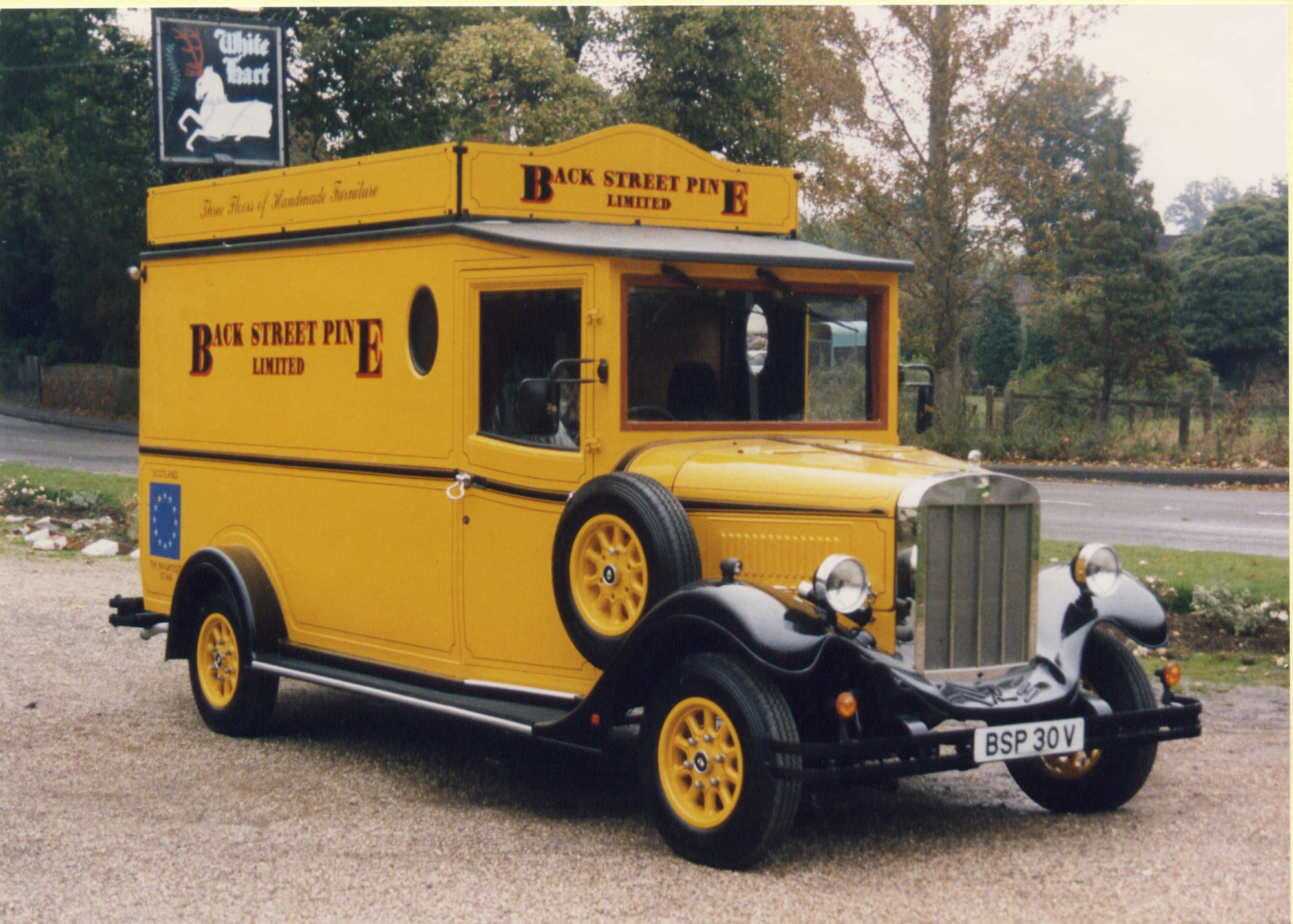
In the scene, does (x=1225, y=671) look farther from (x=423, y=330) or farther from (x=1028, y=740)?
(x=423, y=330)

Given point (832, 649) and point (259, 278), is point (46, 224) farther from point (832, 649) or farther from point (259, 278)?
point (832, 649)

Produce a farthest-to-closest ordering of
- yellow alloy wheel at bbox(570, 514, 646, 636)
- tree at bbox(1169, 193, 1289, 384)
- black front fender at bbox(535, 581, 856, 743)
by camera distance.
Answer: tree at bbox(1169, 193, 1289, 384), yellow alloy wheel at bbox(570, 514, 646, 636), black front fender at bbox(535, 581, 856, 743)

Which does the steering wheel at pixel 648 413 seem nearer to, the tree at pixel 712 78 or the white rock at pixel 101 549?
the white rock at pixel 101 549

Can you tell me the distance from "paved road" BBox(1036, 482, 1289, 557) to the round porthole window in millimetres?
8410

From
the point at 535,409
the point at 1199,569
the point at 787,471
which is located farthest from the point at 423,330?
the point at 1199,569

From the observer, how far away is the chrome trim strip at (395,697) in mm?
6723

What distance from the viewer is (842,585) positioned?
579 centimetres

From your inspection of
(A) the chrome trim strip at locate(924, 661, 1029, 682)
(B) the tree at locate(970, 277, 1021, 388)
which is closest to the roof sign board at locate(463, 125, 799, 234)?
(A) the chrome trim strip at locate(924, 661, 1029, 682)

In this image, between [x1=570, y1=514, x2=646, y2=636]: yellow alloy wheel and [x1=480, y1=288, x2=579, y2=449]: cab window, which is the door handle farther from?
[x1=570, y1=514, x2=646, y2=636]: yellow alloy wheel

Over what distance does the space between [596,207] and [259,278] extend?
212 centimetres

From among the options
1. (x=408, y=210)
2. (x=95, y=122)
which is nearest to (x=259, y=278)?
(x=408, y=210)

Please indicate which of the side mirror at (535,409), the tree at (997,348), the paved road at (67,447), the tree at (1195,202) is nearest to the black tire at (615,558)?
the side mirror at (535,409)

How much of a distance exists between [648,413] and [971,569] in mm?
1560

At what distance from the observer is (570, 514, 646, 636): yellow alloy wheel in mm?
6297
